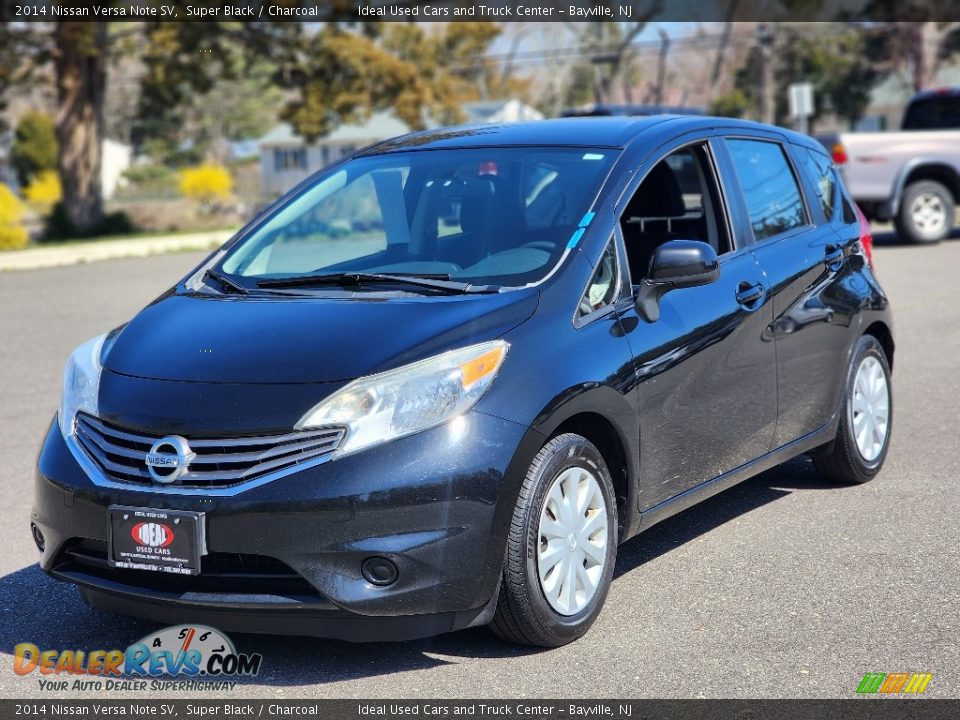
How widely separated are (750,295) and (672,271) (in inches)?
29.9

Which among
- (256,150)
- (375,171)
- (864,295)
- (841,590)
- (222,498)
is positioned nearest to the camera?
(222,498)

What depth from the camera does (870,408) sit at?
6461 mm

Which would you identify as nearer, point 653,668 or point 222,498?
point 222,498

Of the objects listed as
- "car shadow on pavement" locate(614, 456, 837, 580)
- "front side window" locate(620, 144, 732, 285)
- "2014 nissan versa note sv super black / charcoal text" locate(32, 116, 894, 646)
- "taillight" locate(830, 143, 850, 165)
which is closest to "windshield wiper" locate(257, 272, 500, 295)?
"2014 nissan versa note sv super black / charcoal text" locate(32, 116, 894, 646)

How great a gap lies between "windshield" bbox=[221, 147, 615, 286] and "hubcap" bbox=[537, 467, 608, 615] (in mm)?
774

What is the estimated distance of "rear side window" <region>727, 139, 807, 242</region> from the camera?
5770mm

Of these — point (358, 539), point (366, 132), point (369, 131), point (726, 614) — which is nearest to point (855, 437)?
point (726, 614)

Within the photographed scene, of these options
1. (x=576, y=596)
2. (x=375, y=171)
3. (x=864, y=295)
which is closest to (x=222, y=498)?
(x=576, y=596)

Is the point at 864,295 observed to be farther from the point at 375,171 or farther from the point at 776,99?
the point at 776,99

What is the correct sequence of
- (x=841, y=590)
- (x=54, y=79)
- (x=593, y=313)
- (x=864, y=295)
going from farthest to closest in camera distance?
(x=54, y=79)
(x=864, y=295)
(x=841, y=590)
(x=593, y=313)

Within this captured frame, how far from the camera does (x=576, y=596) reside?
437 cm

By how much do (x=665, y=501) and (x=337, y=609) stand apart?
4.98 feet

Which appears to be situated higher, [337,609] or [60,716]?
[337,609]

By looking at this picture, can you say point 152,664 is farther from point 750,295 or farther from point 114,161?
point 114,161
